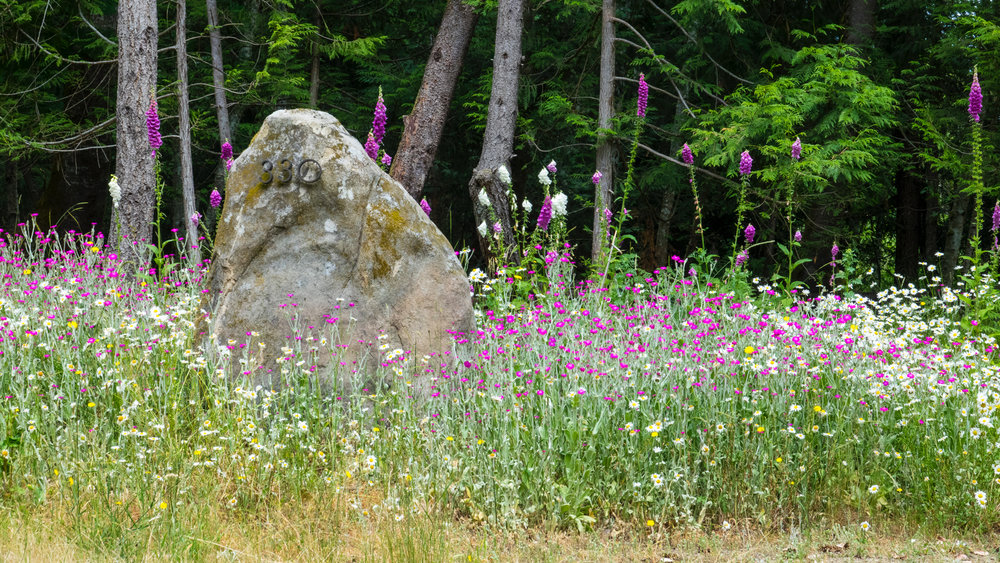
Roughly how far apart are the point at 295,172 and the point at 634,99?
6.66 metres

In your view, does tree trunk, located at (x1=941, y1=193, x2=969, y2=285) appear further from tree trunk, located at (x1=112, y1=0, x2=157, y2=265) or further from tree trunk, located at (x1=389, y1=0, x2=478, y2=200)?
tree trunk, located at (x1=112, y1=0, x2=157, y2=265)

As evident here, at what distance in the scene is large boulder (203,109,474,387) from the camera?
4996 mm

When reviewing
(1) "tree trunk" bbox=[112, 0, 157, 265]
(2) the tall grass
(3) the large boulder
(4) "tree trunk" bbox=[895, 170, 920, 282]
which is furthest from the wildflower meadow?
(4) "tree trunk" bbox=[895, 170, 920, 282]

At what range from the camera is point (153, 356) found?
4.52 metres

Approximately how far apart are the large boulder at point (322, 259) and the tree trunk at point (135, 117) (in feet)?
10.7

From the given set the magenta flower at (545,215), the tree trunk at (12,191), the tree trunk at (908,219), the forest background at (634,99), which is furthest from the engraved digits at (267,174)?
the tree trunk at (908,219)

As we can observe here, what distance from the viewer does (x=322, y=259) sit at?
515cm

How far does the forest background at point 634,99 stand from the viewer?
8914 mm

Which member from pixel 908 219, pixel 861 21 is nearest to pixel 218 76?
pixel 861 21

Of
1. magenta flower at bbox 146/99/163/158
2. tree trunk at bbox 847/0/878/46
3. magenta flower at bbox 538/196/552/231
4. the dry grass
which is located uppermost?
tree trunk at bbox 847/0/878/46

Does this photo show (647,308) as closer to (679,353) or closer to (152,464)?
(679,353)

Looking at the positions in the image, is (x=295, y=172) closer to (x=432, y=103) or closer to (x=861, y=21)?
(x=432, y=103)

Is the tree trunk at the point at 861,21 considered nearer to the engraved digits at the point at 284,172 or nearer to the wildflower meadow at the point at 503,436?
the wildflower meadow at the point at 503,436

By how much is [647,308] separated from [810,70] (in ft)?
16.8
